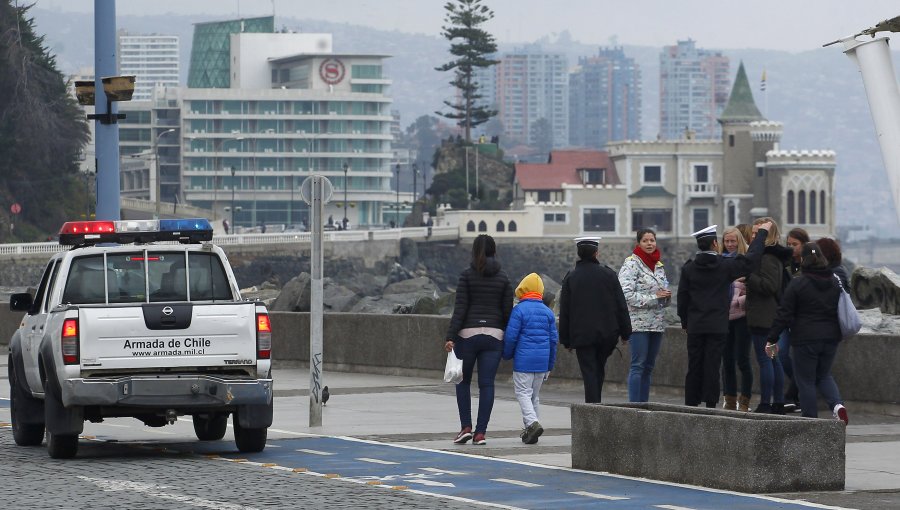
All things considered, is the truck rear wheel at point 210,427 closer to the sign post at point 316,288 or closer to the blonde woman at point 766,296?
the sign post at point 316,288

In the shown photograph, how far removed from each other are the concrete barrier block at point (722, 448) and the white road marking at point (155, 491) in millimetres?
A: 3018

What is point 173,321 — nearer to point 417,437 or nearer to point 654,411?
point 417,437

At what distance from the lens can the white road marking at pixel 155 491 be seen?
11.6m

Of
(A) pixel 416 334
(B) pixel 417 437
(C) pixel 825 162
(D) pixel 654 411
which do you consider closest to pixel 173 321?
(B) pixel 417 437

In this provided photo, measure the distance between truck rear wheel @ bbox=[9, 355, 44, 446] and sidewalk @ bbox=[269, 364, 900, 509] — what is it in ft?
7.40

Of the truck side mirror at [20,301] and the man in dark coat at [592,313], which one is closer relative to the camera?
the truck side mirror at [20,301]

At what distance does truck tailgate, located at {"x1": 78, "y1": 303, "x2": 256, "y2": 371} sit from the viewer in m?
14.5

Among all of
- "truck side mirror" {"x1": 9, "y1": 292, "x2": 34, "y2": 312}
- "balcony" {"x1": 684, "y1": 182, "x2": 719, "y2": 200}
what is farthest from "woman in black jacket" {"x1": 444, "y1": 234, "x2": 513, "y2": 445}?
"balcony" {"x1": 684, "y1": 182, "x2": 719, "y2": 200}

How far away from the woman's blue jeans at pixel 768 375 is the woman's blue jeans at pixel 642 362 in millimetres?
967

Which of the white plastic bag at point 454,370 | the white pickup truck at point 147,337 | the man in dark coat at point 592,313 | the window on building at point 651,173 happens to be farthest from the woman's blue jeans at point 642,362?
the window on building at point 651,173

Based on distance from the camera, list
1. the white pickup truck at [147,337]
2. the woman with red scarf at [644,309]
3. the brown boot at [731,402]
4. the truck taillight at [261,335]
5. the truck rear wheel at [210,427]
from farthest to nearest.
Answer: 1. the brown boot at [731,402]
2. the woman with red scarf at [644,309]
3. the truck rear wheel at [210,427]
4. the truck taillight at [261,335]
5. the white pickup truck at [147,337]

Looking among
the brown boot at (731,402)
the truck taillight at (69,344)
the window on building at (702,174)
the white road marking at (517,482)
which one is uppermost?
the window on building at (702,174)

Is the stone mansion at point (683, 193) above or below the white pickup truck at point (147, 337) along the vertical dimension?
above

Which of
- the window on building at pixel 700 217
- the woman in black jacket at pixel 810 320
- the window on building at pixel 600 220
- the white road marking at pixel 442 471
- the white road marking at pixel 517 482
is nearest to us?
the white road marking at pixel 517 482
